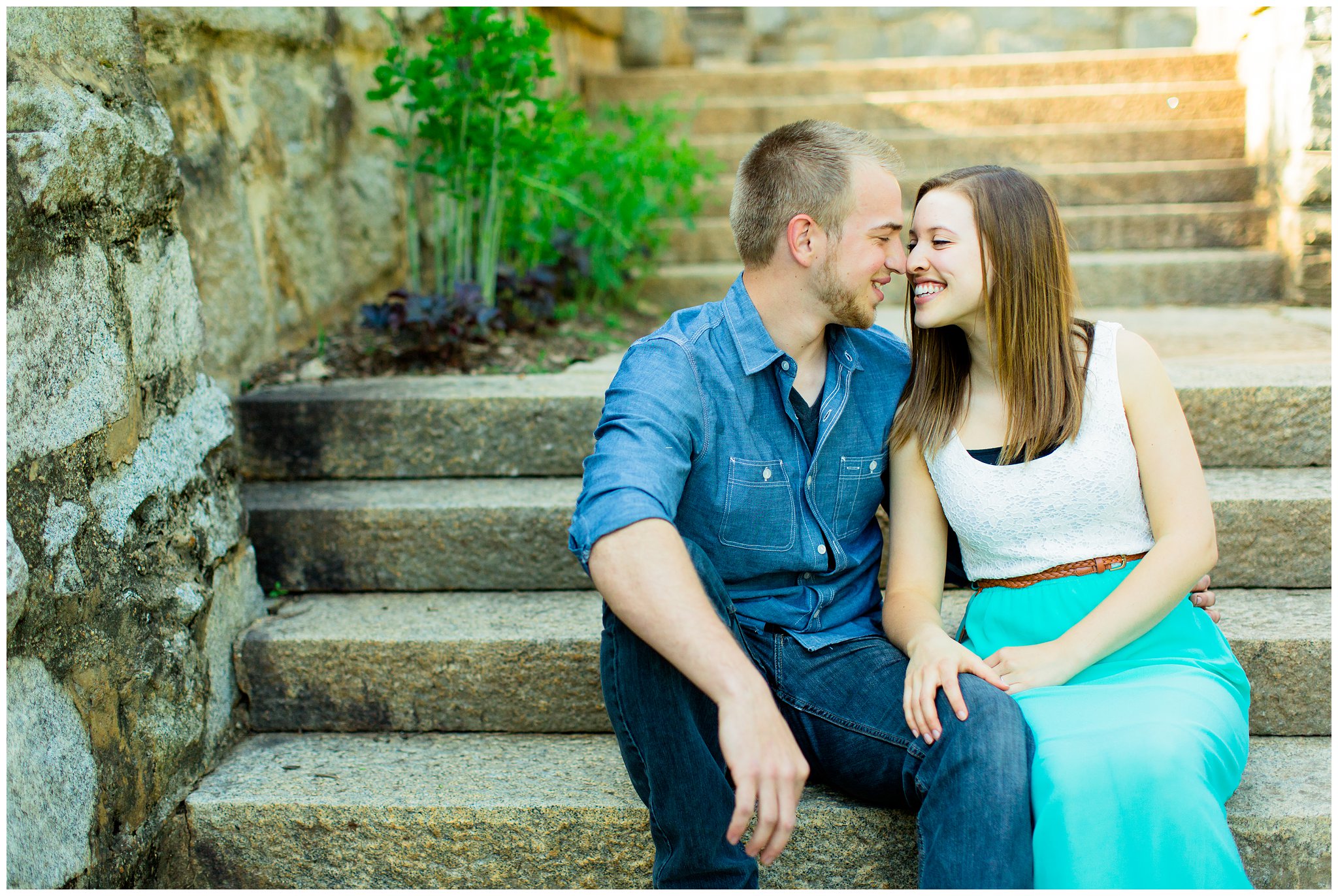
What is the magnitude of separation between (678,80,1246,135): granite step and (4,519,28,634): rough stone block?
10.6 ft

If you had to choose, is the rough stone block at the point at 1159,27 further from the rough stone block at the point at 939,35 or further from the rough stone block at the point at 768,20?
the rough stone block at the point at 768,20

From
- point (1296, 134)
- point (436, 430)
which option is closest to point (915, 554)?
point (436, 430)

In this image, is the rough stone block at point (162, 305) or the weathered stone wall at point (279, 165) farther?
the weathered stone wall at point (279, 165)

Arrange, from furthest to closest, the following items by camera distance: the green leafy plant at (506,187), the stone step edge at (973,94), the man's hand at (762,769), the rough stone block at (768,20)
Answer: the rough stone block at (768,20) < the stone step edge at (973,94) < the green leafy plant at (506,187) < the man's hand at (762,769)

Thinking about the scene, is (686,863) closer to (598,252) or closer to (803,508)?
(803,508)

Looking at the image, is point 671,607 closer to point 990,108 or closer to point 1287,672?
point 1287,672

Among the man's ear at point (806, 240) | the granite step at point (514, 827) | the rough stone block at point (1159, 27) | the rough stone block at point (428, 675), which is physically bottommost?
the granite step at point (514, 827)

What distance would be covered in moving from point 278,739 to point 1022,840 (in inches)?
56.7

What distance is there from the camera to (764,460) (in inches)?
65.9

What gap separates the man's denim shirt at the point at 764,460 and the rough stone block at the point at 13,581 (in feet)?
2.76

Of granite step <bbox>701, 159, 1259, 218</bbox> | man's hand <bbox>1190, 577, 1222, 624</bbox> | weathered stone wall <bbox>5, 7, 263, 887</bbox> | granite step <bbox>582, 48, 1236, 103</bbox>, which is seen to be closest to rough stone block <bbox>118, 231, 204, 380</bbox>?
weathered stone wall <bbox>5, 7, 263, 887</bbox>

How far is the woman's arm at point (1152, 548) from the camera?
1.53 m

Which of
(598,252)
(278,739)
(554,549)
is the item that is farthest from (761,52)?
(278,739)

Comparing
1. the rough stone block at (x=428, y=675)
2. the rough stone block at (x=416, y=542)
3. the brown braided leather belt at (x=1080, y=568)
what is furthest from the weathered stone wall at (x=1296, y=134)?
the rough stone block at (x=428, y=675)
